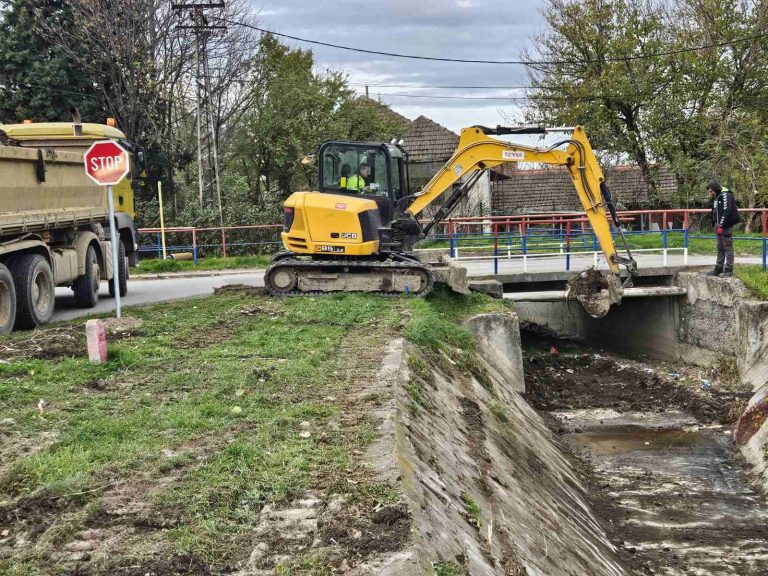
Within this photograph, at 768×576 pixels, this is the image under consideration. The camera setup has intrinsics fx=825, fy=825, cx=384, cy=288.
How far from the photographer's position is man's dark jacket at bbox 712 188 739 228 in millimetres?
16234

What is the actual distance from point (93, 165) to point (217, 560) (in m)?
8.66

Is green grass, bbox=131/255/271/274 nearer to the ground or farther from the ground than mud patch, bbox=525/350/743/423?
farther from the ground

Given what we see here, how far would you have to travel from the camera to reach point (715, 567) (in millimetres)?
8898

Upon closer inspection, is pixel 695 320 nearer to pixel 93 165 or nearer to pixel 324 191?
pixel 324 191

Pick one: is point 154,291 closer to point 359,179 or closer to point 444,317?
point 359,179

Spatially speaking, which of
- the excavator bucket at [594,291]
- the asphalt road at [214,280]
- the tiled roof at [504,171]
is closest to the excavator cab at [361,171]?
the asphalt road at [214,280]

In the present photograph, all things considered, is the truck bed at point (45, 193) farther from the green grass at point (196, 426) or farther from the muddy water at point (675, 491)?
the muddy water at point (675, 491)

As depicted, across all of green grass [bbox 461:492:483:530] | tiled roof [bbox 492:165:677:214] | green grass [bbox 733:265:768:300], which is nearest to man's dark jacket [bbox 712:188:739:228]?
green grass [bbox 733:265:768:300]

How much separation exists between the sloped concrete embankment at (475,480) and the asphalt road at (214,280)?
755 cm

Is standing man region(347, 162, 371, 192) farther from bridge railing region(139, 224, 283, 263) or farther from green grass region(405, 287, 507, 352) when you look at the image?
bridge railing region(139, 224, 283, 263)

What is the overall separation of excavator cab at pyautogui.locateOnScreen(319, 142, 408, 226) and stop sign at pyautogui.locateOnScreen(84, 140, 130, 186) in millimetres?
4182

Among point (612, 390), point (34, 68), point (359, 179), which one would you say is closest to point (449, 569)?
point (359, 179)

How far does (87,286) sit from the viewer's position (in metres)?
15.4

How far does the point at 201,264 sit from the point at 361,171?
37.0 ft
